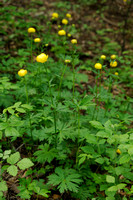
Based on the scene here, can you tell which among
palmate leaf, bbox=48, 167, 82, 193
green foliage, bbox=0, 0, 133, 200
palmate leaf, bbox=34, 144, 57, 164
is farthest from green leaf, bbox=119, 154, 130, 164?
palmate leaf, bbox=34, 144, 57, 164

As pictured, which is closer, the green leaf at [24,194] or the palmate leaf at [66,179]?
the green leaf at [24,194]

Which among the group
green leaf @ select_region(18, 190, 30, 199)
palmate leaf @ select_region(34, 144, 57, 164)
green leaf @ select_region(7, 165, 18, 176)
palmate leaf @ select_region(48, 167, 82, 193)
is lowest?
palmate leaf @ select_region(48, 167, 82, 193)

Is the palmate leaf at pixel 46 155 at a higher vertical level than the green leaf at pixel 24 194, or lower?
higher

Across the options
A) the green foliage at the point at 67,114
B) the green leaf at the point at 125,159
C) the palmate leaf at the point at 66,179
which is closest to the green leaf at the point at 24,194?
the green foliage at the point at 67,114

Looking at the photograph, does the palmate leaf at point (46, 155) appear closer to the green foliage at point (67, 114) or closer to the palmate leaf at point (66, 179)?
the green foliage at point (67, 114)

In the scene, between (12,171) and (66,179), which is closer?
(12,171)

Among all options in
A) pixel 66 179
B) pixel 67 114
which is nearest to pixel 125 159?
pixel 66 179

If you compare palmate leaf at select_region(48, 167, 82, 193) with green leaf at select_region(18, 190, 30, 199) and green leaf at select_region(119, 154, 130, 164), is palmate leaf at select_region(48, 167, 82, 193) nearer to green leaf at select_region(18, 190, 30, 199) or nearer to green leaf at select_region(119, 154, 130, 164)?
green leaf at select_region(18, 190, 30, 199)

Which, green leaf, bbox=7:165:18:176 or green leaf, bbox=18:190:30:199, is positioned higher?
green leaf, bbox=7:165:18:176

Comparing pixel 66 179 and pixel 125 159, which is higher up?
pixel 125 159

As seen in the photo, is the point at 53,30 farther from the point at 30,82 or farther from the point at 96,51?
the point at 30,82

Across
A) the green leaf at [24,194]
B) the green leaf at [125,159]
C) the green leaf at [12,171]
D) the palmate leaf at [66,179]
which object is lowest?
the palmate leaf at [66,179]

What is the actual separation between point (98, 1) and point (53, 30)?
9.22 ft

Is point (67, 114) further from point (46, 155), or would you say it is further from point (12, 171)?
point (12, 171)
